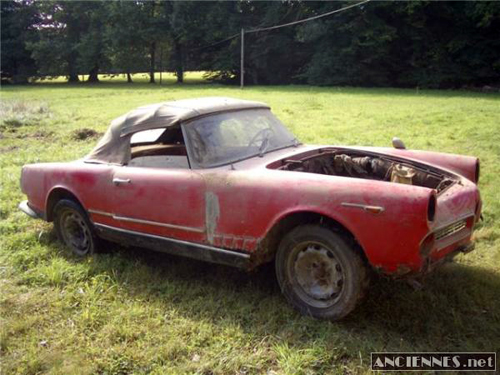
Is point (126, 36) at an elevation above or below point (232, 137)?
above

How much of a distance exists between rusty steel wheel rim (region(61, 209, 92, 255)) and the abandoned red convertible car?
0.05 feet

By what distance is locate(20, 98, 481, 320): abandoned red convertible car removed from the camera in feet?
9.50

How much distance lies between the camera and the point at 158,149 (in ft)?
14.4

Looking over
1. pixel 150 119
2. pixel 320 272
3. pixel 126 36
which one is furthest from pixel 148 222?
pixel 126 36

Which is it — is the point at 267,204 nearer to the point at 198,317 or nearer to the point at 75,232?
the point at 198,317

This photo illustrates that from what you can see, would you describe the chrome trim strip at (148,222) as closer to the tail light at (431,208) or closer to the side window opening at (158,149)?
the side window opening at (158,149)

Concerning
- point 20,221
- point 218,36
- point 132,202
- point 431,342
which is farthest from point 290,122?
point 218,36

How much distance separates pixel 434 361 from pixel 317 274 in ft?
2.96

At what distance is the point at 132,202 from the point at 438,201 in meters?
2.47

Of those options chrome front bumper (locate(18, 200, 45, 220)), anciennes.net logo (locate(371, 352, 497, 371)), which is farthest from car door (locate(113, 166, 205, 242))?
anciennes.net logo (locate(371, 352, 497, 371))

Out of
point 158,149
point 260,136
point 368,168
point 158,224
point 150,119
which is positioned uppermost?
point 150,119

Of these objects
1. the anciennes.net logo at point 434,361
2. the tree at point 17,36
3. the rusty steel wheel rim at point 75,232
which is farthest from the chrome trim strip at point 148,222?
the tree at point 17,36

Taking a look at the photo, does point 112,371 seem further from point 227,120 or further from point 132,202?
point 227,120

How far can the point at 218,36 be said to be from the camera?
40500mm
